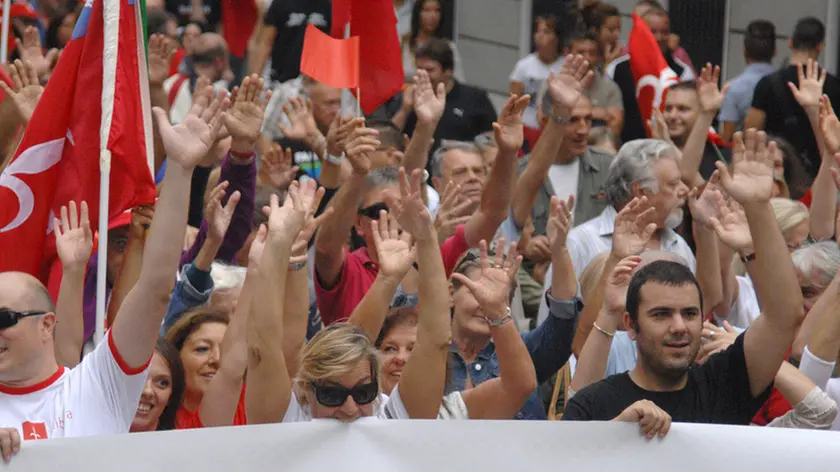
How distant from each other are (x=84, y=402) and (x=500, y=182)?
8.84ft

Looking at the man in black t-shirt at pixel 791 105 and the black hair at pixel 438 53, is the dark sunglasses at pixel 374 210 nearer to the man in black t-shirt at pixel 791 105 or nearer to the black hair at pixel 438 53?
the black hair at pixel 438 53

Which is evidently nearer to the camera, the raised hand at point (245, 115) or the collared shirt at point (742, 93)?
the raised hand at point (245, 115)

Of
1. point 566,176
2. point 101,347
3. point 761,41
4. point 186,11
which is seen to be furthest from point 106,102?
point 186,11

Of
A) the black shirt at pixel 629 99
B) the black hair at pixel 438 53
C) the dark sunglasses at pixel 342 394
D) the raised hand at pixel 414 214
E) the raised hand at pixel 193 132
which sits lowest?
the black shirt at pixel 629 99

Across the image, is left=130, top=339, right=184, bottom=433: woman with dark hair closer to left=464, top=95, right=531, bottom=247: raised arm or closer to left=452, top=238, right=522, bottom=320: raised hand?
left=452, top=238, right=522, bottom=320: raised hand

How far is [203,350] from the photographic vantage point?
567 centimetres

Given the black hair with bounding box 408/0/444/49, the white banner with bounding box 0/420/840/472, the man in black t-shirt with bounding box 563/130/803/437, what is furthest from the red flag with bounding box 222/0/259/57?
the white banner with bounding box 0/420/840/472

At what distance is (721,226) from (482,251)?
894 mm

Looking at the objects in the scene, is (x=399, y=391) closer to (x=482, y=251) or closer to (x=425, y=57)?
(x=482, y=251)

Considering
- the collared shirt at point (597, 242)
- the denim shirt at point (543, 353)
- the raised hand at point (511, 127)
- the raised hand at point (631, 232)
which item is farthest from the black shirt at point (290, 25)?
the denim shirt at point (543, 353)

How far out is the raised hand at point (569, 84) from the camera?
24.1ft

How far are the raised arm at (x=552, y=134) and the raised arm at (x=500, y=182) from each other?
39cm

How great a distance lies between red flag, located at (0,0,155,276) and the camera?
18.3 ft

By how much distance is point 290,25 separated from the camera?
11117 millimetres
